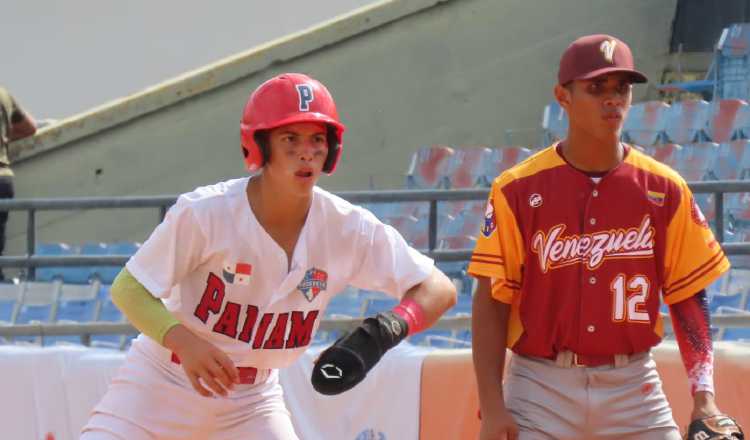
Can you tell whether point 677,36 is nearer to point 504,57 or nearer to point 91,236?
point 504,57

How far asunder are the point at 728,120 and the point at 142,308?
7.48 metres

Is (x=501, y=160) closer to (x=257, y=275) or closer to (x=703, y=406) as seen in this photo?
(x=257, y=275)

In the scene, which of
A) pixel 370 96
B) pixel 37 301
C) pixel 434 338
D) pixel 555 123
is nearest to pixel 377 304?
pixel 434 338

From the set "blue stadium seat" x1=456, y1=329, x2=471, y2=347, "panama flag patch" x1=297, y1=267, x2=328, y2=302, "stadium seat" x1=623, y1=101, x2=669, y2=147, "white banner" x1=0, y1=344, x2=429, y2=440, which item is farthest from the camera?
"stadium seat" x1=623, y1=101, x2=669, y2=147

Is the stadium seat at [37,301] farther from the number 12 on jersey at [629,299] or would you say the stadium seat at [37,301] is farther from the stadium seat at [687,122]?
the number 12 on jersey at [629,299]

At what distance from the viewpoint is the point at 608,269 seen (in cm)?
412

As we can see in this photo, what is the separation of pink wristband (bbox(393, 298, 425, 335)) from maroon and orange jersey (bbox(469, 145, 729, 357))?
219mm

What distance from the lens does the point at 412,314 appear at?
422 centimetres

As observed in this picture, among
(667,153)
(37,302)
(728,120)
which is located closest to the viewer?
(37,302)

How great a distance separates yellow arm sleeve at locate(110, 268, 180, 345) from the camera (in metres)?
4.16

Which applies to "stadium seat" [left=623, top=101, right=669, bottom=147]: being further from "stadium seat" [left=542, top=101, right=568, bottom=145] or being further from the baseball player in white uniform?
the baseball player in white uniform

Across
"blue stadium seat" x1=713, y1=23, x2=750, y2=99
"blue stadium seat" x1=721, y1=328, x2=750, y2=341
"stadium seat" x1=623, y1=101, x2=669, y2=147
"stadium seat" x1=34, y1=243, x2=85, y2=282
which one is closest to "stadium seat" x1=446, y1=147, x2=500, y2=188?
"stadium seat" x1=623, y1=101, x2=669, y2=147

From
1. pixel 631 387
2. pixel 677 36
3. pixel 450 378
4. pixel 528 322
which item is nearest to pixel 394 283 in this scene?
pixel 528 322

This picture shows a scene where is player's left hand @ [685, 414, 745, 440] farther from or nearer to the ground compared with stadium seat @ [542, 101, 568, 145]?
farther from the ground
